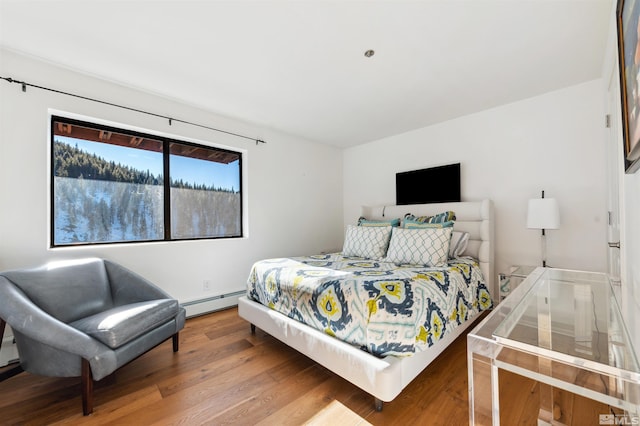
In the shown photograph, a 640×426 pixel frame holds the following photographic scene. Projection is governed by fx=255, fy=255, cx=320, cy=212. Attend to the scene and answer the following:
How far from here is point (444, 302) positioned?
6.02 ft

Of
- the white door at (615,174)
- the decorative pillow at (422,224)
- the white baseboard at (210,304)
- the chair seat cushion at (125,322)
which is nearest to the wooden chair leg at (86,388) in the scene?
the chair seat cushion at (125,322)

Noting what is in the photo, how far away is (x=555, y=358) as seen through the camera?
2.58ft

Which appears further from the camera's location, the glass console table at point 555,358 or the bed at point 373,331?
the bed at point 373,331

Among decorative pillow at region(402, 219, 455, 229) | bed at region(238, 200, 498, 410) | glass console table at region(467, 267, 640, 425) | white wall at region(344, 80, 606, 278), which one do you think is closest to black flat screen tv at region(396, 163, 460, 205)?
white wall at region(344, 80, 606, 278)

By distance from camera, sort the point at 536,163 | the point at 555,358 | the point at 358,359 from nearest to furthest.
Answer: the point at 555,358, the point at 358,359, the point at 536,163

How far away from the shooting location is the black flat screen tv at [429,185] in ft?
10.9

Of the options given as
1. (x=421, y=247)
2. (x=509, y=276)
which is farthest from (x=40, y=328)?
(x=509, y=276)

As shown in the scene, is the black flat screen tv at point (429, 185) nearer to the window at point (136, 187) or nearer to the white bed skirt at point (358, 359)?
the white bed skirt at point (358, 359)

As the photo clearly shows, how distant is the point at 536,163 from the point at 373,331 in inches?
105

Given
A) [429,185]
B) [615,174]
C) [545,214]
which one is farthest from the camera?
[429,185]

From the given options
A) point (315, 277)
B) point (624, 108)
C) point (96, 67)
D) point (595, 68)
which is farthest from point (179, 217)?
point (595, 68)

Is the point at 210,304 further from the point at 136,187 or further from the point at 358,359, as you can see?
the point at 358,359

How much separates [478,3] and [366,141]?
2760mm

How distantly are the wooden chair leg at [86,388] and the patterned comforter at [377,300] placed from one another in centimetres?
121
